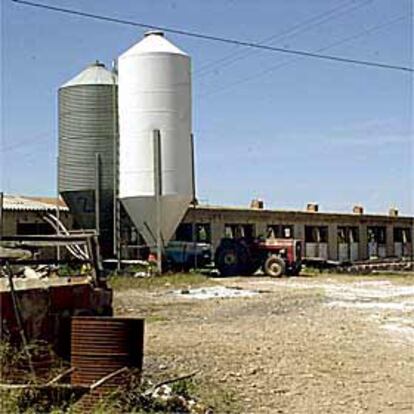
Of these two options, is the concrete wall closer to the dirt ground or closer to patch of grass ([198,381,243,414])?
the dirt ground

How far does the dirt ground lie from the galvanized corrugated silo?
29.5 ft

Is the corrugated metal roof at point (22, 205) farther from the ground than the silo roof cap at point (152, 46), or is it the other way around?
the silo roof cap at point (152, 46)

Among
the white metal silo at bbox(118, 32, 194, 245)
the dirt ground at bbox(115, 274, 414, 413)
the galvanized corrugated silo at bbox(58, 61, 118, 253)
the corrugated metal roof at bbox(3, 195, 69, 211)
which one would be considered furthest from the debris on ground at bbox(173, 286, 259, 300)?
the corrugated metal roof at bbox(3, 195, 69, 211)

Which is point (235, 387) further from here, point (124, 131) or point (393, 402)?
point (124, 131)

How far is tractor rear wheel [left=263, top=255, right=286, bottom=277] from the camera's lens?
3022 centimetres

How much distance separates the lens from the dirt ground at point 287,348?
8.09m

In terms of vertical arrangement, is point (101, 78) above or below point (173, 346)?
above

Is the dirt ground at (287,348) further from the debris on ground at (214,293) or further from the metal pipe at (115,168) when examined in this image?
the metal pipe at (115,168)

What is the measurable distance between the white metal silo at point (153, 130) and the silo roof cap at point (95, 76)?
3.59 feet

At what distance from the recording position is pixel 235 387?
27.7 feet

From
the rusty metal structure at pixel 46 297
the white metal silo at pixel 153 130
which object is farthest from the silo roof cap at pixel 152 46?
the rusty metal structure at pixel 46 297

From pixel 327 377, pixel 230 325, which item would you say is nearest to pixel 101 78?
pixel 230 325

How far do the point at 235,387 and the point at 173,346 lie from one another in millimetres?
3010

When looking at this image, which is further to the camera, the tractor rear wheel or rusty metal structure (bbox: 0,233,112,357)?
the tractor rear wheel
